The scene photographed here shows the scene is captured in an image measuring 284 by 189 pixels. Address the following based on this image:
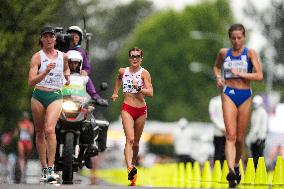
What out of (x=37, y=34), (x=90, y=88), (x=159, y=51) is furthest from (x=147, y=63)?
(x=90, y=88)

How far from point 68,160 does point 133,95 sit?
132cm

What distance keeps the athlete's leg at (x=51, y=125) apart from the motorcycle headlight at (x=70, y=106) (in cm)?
65

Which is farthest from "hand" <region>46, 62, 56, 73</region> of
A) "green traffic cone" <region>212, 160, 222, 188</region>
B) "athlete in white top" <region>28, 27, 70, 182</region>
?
"green traffic cone" <region>212, 160, 222, 188</region>

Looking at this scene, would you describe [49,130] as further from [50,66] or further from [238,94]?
[238,94]

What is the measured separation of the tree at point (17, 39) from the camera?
28.1 meters

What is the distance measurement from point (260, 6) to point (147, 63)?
9.88 metres

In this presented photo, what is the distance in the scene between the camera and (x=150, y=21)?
345ft

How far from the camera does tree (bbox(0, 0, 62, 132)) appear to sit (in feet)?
92.1

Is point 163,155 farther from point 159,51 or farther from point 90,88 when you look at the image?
point 90,88

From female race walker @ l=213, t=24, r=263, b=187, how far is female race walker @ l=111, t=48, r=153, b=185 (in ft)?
3.57

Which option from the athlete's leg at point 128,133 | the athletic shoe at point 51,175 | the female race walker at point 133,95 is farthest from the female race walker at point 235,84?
the athletic shoe at point 51,175

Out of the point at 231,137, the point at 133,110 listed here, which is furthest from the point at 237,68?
the point at 133,110

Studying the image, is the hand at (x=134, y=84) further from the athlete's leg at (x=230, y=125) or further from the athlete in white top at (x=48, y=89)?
the athlete's leg at (x=230, y=125)

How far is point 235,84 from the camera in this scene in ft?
58.1
